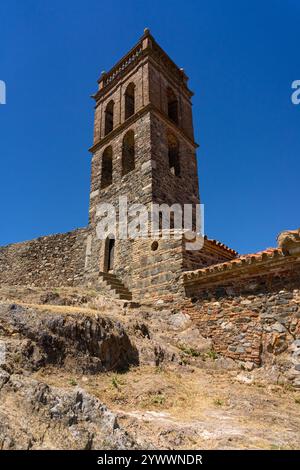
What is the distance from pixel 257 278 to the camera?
7273 mm

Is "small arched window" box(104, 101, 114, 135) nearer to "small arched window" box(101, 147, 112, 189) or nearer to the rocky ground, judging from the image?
"small arched window" box(101, 147, 112, 189)

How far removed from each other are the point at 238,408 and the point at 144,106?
12498 mm

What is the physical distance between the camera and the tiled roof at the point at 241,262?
695cm

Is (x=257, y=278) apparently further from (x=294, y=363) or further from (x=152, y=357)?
(x=152, y=357)

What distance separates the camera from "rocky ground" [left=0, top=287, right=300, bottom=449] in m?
3.32

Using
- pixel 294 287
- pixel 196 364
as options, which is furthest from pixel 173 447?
pixel 294 287

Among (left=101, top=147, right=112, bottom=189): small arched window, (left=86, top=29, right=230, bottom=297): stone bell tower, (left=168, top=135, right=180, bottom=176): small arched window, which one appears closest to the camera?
(left=86, top=29, right=230, bottom=297): stone bell tower

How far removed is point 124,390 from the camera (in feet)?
16.5

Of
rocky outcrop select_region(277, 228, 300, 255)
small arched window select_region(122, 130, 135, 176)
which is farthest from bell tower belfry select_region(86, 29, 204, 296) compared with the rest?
rocky outcrop select_region(277, 228, 300, 255)

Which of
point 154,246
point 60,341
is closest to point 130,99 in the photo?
point 154,246

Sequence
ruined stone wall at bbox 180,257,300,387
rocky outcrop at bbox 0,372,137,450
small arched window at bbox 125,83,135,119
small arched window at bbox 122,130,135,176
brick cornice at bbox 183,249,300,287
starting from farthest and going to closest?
small arched window at bbox 125,83,135,119 < small arched window at bbox 122,130,135,176 < brick cornice at bbox 183,249,300,287 < ruined stone wall at bbox 180,257,300,387 < rocky outcrop at bbox 0,372,137,450

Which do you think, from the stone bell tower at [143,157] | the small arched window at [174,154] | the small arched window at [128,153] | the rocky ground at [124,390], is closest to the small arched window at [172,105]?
the stone bell tower at [143,157]

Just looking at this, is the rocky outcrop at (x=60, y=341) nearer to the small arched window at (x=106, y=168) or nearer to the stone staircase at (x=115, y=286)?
the stone staircase at (x=115, y=286)

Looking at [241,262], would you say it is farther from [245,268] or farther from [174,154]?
[174,154]
